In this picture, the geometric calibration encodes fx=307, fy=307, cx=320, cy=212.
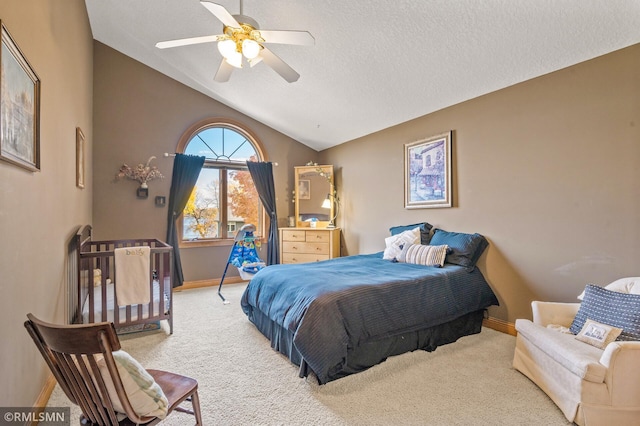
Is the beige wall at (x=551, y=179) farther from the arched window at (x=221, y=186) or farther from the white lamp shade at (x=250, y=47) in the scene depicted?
the arched window at (x=221, y=186)

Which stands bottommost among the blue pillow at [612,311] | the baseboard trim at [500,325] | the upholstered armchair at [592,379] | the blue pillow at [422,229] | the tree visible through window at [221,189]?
the baseboard trim at [500,325]

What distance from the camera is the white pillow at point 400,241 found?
3.72 meters

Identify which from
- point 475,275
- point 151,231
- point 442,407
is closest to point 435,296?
point 475,275

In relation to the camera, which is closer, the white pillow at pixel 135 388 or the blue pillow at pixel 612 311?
the white pillow at pixel 135 388

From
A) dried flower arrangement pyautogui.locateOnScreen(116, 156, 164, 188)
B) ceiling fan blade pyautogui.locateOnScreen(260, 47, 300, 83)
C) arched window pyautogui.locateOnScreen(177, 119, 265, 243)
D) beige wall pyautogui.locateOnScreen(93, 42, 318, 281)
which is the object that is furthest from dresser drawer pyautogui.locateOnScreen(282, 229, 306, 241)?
ceiling fan blade pyautogui.locateOnScreen(260, 47, 300, 83)

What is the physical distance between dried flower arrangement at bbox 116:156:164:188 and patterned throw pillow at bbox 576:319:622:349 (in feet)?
17.2

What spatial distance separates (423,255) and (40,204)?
329cm

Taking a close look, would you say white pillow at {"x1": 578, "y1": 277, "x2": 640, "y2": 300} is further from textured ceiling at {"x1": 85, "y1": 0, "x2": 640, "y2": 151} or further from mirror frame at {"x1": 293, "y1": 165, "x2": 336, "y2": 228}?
mirror frame at {"x1": 293, "y1": 165, "x2": 336, "y2": 228}

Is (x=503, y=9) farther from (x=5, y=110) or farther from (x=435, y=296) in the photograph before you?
(x=5, y=110)

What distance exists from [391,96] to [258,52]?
201 cm

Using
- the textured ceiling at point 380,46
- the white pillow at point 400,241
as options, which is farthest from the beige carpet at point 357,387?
the textured ceiling at point 380,46

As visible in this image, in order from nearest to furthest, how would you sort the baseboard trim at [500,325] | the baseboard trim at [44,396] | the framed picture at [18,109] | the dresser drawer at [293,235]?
1. the framed picture at [18,109]
2. the baseboard trim at [44,396]
3. the baseboard trim at [500,325]
4. the dresser drawer at [293,235]

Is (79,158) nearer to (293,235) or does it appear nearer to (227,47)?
(227,47)

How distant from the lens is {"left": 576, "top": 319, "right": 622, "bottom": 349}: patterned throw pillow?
1907 millimetres
